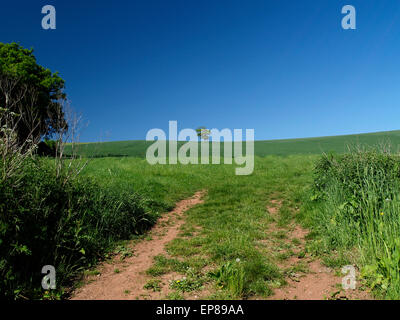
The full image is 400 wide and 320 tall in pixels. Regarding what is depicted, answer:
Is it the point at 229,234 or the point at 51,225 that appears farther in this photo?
the point at 229,234

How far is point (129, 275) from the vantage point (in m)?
4.74

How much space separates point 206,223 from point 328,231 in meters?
3.31

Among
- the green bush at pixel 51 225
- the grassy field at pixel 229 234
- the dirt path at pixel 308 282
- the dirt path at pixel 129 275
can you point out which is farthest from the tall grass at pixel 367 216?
the green bush at pixel 51 225

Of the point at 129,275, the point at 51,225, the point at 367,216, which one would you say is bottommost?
the point at 129,275

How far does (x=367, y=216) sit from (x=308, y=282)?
1844 mm

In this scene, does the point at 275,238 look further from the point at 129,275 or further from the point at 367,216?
the point at 129,275

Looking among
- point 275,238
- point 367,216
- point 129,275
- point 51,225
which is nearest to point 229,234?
point 275,238

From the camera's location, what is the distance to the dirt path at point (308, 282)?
3.78 meters

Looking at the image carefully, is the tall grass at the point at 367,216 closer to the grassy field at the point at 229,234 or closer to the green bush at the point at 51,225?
the grassy field at the point at 229,234

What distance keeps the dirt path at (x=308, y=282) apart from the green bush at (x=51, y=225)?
366 cm

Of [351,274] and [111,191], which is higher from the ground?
[111,191]
